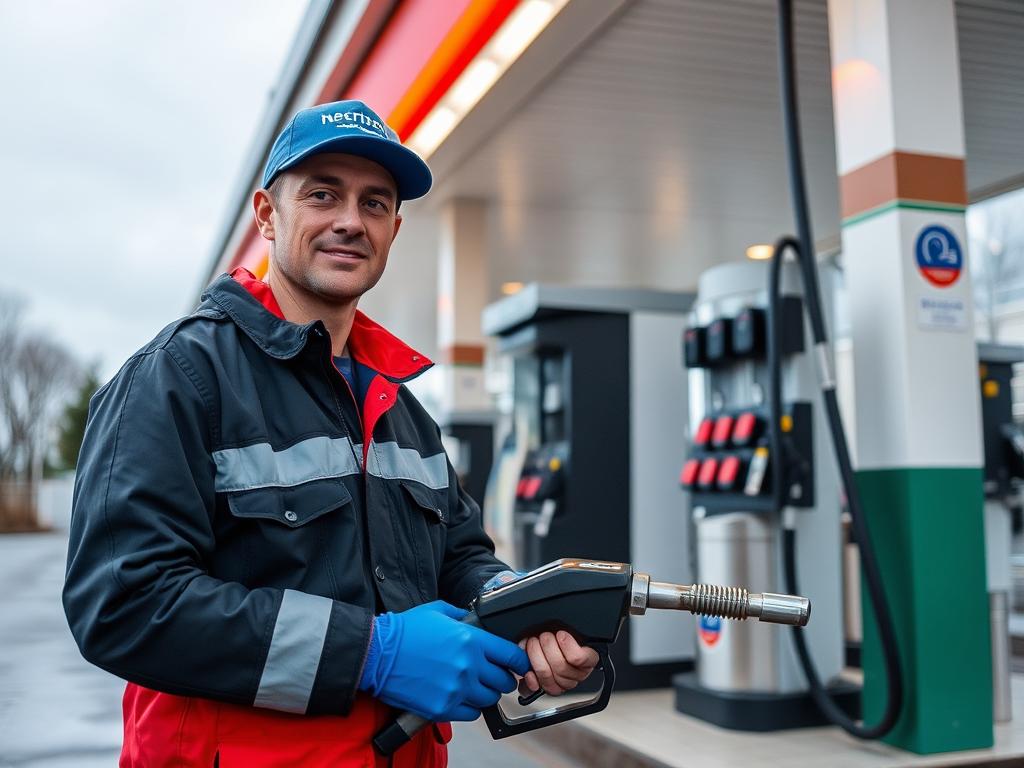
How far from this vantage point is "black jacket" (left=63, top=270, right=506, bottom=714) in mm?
1381

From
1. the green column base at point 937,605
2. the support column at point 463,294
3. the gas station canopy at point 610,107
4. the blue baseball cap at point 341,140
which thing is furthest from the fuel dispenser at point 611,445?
the support column at point 463,294

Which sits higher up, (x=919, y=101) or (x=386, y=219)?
(x=919, y=101)

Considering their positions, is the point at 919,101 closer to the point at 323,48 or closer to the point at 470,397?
the point at 323,48

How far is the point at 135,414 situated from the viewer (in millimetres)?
1439

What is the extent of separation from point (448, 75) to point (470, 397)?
5.23 metres

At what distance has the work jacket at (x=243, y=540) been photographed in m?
1.38

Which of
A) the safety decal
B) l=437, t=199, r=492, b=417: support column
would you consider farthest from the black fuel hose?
l=437, t=199, r=492, b=417: support column

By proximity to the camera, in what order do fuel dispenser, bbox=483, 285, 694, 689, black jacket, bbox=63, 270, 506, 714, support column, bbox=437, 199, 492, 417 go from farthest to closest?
support column, bbox=437, 199, 492, 417 → fuel dispenser, bbox=483, 285, 694, 689 → black jacket, bbox=63, 270, 506, 714

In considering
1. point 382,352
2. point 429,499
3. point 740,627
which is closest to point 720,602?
point 429,499

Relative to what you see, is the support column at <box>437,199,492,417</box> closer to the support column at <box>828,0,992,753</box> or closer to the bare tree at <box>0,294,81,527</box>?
the support column at <box>828,0,992,753</box>

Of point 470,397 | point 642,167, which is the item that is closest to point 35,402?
point 470,397

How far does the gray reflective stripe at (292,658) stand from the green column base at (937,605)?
328 cm

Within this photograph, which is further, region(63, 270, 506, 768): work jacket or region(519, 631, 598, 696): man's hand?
region(519, 631, 598, 696): man's hand

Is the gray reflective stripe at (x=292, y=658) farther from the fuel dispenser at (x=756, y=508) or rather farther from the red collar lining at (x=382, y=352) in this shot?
the fuel dispenser at (x=756, y=508)
